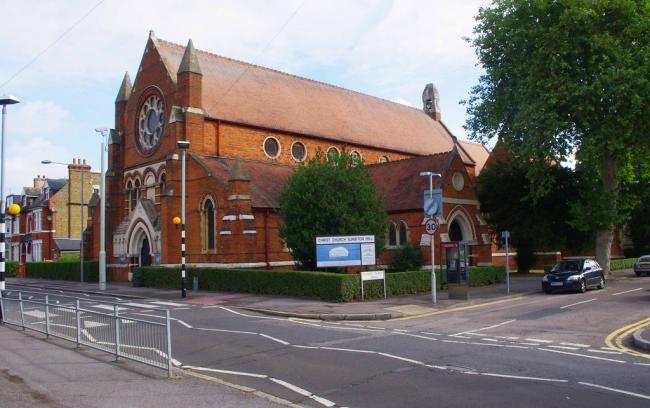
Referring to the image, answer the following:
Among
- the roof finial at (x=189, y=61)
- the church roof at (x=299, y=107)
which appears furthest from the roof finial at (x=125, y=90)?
the roof finial at (x=189, y=61)

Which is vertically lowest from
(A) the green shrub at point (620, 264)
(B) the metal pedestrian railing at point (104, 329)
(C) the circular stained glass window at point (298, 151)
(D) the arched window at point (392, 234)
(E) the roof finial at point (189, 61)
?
(A) the green shrub at point (620, 264)

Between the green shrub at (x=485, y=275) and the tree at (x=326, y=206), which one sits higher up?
the tree at (x=326, y=206)

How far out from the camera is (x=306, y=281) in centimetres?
2381

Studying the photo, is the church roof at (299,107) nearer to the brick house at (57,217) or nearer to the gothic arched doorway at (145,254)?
the gothic arched doorway at (145,254)

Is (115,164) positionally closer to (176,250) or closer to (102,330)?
(176,250)

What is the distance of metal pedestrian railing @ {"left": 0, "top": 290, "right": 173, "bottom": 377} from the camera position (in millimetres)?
9789

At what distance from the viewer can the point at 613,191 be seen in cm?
3145

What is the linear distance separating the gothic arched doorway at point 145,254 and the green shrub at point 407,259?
16284mm

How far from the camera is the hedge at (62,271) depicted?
3987 centimetres

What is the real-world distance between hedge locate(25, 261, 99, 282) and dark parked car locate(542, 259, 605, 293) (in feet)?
95.7

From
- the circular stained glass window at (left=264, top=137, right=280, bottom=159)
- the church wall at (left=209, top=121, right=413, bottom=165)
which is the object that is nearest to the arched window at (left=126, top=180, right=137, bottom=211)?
the church wall at (left=209, top=121, right=413, bottom=165)

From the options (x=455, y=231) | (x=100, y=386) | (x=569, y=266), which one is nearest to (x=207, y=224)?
(x=455, y=231)

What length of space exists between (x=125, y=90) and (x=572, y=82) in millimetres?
30127

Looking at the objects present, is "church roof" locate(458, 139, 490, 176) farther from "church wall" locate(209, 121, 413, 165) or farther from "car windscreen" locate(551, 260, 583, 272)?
"car windscreen" locate(551, 260, 583, 272)
